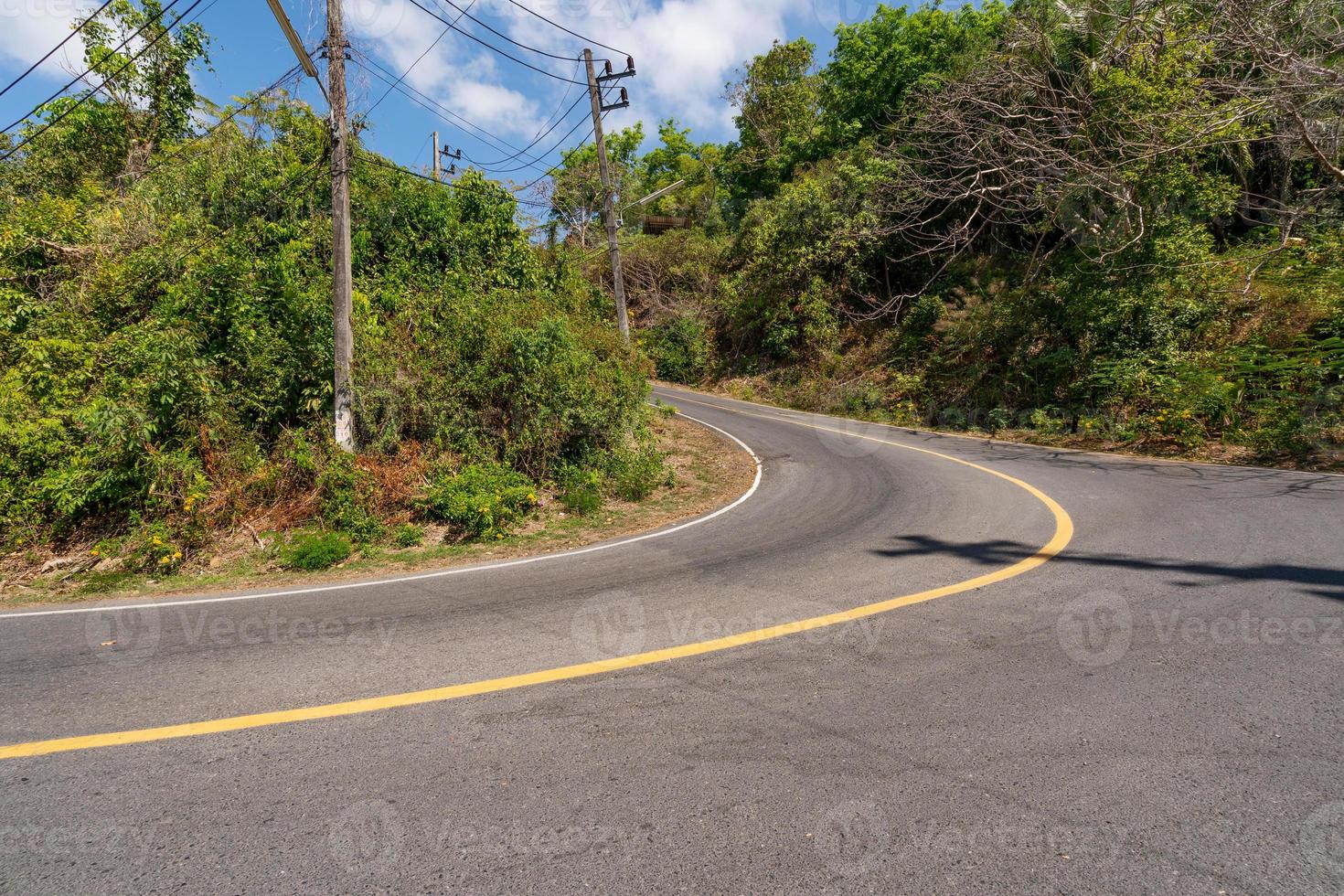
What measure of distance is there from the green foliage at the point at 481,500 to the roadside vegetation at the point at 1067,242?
10.8 m

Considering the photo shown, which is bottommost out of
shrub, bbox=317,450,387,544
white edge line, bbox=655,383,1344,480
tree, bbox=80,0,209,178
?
white edge line, bbox=655,383,1344,480

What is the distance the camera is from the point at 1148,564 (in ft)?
19.3

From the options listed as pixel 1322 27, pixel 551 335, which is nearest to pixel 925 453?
pixel 551 335

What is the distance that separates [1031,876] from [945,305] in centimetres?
2376

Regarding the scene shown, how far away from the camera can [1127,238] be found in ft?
55.3

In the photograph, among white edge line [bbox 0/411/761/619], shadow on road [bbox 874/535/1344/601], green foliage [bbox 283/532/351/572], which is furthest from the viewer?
green foliage [bbox 283/532/351/572]

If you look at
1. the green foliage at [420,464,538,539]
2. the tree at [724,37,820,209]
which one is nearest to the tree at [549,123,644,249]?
the tree at [724,37,820,209]

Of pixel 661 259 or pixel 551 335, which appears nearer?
pixel 551 335

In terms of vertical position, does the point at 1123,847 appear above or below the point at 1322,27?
below

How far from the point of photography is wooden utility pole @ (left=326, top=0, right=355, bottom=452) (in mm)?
9594

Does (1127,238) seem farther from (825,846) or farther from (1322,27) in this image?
(825,846)

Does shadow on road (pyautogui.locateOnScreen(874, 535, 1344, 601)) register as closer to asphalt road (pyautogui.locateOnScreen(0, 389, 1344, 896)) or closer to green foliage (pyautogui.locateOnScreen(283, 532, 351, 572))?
asphalt road (pyautogui.locateOnScreen(0, 389, 1344, 896))

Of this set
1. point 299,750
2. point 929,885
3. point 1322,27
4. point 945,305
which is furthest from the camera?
point 945,305

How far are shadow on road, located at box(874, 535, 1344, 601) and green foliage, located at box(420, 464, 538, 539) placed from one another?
5116 millimetres
